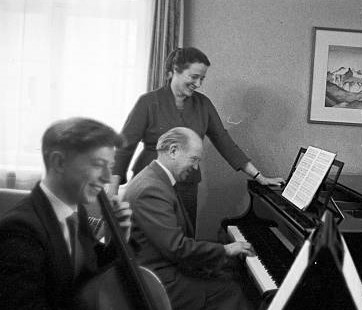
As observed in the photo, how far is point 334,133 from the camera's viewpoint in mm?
3369

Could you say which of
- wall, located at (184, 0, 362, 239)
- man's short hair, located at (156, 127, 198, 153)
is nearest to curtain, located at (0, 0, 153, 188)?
wall, located at (184, 0, 362, 239)

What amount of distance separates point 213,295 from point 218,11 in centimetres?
222

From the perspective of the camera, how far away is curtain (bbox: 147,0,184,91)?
313 cm

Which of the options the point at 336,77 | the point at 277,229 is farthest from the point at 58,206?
the point at 336,77

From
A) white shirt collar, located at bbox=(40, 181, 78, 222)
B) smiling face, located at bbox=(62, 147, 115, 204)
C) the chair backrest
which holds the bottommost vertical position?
the chair backrest

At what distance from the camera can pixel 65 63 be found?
3.15 m

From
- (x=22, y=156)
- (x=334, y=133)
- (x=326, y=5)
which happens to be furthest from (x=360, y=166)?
(x=22, y=156)

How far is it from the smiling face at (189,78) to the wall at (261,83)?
0.80m

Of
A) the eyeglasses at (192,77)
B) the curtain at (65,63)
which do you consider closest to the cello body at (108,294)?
the eyeglasses at (192,77)

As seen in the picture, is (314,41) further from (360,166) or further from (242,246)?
(242,246)

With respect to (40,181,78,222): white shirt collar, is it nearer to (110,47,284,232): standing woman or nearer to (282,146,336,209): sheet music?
(282,146,336,209): sheet music

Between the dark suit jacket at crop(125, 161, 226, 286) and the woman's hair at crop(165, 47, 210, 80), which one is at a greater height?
the woman's hair at crop(165, 47, 210, 80)

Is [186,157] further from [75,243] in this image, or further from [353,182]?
[353,182]

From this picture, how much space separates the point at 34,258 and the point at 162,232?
0.81m
